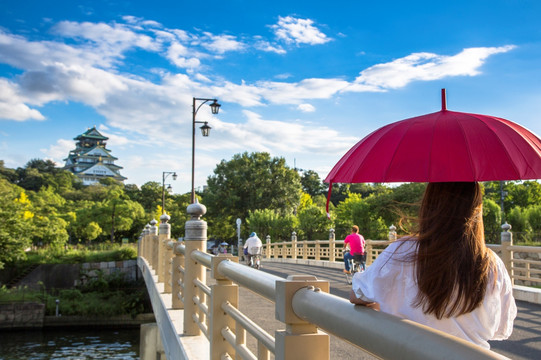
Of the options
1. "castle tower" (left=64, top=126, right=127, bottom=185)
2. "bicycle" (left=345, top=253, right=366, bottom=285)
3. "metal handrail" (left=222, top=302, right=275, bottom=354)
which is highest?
"castle tower" (left=64, top=126, right=127, bottom=185)

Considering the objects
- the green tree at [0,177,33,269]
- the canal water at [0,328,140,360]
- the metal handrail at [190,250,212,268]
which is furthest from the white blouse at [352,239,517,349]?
the green tree at [0,177,33,269]

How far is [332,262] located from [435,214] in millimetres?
19964

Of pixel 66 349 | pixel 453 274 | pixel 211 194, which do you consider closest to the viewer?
pixel 453 274

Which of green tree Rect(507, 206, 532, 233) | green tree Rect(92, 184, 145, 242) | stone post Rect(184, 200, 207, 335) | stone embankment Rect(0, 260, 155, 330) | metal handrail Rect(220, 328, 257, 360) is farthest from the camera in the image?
green tree Rect(92, 184, 145, 242)

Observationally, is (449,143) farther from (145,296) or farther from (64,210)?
(64,210)

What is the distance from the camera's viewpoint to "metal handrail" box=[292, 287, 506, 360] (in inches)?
46.4

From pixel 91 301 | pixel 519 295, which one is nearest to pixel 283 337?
pixel 519 295

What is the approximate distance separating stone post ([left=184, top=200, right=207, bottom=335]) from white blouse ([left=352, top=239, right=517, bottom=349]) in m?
4.04

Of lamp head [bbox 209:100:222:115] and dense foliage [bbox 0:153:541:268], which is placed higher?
lamp head [bbox 209:100:222:115]

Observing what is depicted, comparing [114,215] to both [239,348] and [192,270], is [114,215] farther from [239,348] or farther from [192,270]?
[239,348]

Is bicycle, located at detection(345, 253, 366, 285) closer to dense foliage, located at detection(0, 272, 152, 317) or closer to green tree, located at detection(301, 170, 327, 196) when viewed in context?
dense foliage, located at detection(0, 272, 152, 317)

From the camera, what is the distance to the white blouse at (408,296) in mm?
1947

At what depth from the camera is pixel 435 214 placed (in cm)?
203

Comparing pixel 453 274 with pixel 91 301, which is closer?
pixel 453 274
